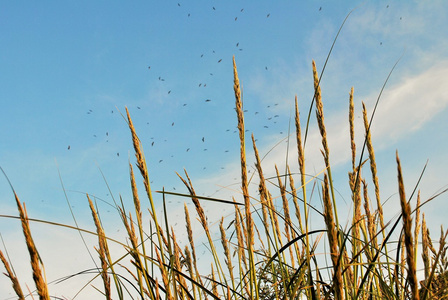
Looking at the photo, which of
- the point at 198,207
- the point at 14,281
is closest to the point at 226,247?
the point at 198,207

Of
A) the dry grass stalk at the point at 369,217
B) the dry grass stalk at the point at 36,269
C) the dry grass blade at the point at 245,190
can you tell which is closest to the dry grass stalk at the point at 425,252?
the dry grass stalk at the point at 369,217

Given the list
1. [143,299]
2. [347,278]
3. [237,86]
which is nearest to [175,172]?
[237,86]

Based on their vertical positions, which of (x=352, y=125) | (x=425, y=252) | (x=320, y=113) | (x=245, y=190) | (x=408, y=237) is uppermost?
(x=352, y=125)

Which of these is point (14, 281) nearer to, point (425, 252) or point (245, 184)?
point (245, 184)

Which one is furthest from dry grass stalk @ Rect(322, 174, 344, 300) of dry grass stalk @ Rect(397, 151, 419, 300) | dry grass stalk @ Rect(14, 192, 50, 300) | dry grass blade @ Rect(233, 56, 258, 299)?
dry grass stalk @ Rect(14, 192, 50, 300)

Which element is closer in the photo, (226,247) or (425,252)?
(425,252)

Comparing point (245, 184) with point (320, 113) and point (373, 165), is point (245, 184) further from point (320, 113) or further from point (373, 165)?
point (373, 165)

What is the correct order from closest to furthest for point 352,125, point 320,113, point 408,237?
point 408,237, point 320,113, point 352,125

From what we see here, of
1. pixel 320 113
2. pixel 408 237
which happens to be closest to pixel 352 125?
pixel 320 113

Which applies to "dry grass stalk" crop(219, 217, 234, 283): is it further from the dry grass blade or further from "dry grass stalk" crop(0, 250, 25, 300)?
"dry grass stalk" crop(0, 250, 25, 300)

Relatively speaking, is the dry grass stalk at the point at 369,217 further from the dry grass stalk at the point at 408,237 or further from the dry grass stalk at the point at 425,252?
the dry grass stalk at the point at 408,237

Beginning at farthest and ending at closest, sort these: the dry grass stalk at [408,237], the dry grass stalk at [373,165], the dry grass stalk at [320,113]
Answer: the dry grass stalk at [373,165] < the dry grass stalk at [320,113] < the dry grass stalk at [408,237]

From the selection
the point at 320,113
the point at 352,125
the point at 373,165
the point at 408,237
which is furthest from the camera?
the point at 373,165

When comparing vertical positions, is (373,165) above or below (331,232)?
above
